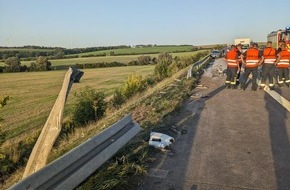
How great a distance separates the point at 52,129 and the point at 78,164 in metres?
0.76

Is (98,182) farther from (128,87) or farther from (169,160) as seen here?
(128,87)

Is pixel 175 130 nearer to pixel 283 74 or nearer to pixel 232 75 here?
pixel 232 75

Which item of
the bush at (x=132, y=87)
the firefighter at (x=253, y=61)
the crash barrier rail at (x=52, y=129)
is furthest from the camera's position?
the bush at (x=132, y=87)

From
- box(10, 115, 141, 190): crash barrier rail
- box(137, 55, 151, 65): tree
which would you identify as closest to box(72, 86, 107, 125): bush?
box(10, 115, 141, 190): crash barrier rail

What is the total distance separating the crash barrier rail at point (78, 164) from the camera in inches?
119

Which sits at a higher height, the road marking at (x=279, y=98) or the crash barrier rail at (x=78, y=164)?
the crash barrier rail at (x=78, y=164)

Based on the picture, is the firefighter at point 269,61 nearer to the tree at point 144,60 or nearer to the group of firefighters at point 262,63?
the group of firefighters at point 262,63

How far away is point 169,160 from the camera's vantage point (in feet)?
16.6

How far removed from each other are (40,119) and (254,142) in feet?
50.4

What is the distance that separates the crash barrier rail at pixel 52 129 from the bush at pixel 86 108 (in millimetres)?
10321

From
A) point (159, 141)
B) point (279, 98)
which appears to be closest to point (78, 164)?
point (159, 141)

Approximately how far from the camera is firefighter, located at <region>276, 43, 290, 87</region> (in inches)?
486

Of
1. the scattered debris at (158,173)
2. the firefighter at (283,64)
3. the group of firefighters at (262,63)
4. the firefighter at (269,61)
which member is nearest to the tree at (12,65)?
the group of firefighters at (262,63)

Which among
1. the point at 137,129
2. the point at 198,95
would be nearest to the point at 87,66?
the point at 198,95
